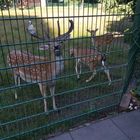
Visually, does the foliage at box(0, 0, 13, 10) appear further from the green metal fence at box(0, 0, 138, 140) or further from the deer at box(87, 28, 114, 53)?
the deer at box(87, 28, 114, 53)

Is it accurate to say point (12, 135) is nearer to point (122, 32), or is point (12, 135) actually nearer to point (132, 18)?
point (122, 32)

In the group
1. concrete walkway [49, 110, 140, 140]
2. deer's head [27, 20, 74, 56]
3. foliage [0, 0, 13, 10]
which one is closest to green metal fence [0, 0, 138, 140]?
deer's head [27, 20, 74, 56]

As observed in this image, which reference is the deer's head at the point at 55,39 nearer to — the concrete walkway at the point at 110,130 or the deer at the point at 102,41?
the deer at the point at 102,41

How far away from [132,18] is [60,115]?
1.87 metres

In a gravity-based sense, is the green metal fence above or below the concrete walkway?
above

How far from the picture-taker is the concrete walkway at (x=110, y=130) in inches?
130

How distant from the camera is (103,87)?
4469 mm

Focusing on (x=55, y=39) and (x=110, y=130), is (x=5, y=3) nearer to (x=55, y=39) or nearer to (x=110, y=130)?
(x=55, y=39)

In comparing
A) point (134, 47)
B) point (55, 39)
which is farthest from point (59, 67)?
point (134, 47)

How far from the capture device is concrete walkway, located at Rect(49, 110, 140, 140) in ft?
10.8

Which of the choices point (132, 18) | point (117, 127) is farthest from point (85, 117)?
point (132, 18)

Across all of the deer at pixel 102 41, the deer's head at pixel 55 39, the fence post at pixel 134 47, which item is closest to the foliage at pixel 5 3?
the deer's head at pixel 55 39

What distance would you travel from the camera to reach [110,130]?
3451 millimetres

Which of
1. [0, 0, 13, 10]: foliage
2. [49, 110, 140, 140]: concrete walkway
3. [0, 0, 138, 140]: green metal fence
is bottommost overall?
[49, 110, 140, 140]: concrete walkway
